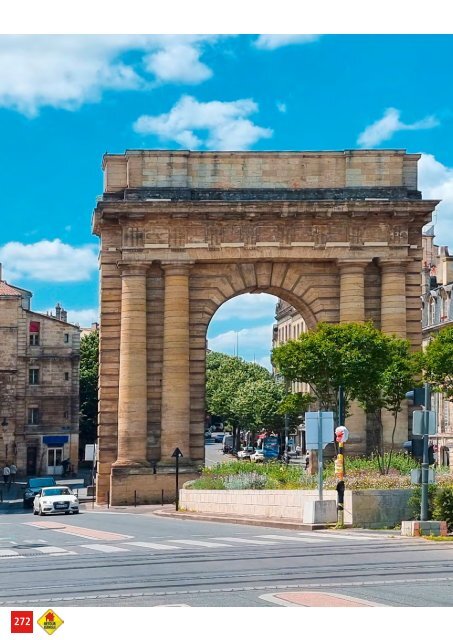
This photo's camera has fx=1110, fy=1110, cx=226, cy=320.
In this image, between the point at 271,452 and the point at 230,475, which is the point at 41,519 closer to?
the point at 230,475

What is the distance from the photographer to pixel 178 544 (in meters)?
25.3

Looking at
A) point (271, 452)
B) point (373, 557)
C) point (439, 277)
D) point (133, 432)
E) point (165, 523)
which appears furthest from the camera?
point (271, 452)

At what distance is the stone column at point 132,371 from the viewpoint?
156ft

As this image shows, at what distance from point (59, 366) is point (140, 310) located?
36.2 m

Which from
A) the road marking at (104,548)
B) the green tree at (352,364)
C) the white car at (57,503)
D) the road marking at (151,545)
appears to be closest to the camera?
the road marking at (104,548)

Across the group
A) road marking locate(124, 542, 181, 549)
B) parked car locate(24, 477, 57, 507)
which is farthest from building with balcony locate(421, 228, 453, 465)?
road marking locate(124, 542, 181, 549)

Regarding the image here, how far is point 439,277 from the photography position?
7925cm

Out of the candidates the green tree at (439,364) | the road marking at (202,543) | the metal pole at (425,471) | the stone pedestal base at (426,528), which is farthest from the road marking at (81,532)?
the green tree at (439,364)

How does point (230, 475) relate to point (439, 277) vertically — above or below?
below

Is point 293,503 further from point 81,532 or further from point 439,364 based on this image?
point 439,364

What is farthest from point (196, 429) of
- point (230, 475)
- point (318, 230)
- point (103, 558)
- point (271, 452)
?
point (271, 452)

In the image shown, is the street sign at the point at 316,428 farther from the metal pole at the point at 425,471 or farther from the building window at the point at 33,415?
the building window at the point at 33,415

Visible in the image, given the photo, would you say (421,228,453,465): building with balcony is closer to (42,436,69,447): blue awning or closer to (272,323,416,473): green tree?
(272,323,416,473): green tree
